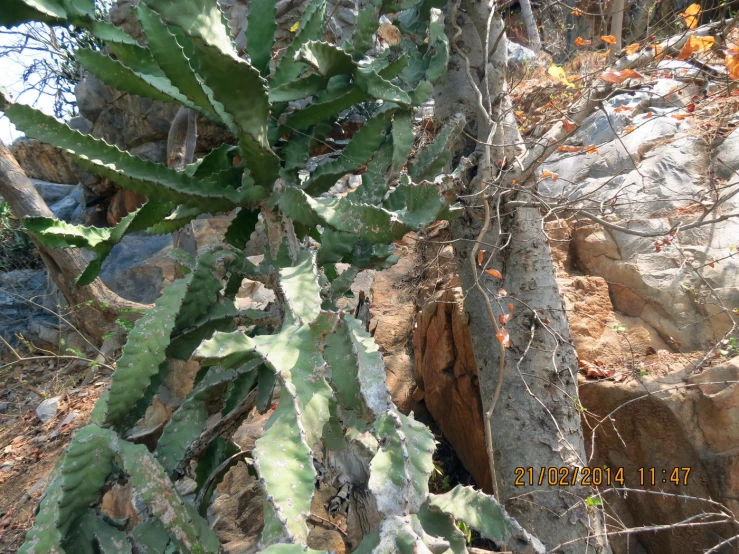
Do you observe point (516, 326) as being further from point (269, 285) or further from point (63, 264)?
point (63, 264)

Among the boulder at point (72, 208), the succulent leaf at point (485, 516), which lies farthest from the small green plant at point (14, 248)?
the succulent leaf at point (485, 516)

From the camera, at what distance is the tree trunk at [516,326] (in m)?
1.77

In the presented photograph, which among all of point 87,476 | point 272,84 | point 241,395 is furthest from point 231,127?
point 87,476

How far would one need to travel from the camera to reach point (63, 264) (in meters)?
3.69

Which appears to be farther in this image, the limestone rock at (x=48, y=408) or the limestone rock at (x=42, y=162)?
the limestone rock at (x=42, y=162)

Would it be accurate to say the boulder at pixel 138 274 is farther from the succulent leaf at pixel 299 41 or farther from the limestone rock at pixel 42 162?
the succulent leaf at pixel 299 41

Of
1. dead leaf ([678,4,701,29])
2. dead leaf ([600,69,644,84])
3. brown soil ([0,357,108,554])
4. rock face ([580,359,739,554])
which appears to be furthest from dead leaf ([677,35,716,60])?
brown soil ([0,357,108,554])

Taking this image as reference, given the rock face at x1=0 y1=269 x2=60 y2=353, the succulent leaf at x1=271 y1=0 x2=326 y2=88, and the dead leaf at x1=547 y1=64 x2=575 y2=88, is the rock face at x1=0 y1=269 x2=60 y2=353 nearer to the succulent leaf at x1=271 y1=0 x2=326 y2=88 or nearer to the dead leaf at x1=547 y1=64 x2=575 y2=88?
the succulent leaf at x1=271 y1=0 x2=326 y2=88

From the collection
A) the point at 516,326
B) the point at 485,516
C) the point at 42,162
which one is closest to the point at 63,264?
the point at 516,326

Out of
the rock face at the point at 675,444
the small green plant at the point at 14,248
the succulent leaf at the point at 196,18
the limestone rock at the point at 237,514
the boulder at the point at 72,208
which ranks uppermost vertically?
the boulder at the point at 72,208

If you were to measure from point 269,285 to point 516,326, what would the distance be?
1.04 m

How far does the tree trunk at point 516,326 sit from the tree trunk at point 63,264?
2.86 m

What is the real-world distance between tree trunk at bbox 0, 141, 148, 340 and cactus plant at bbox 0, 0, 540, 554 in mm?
2639

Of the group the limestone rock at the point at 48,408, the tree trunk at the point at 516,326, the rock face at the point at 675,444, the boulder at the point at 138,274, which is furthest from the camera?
the boulder at the point at 138,274
